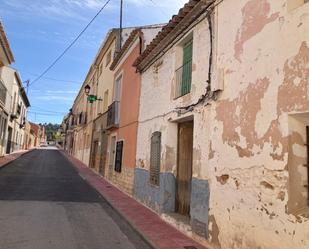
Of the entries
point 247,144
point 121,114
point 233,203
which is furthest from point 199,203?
point 121,114

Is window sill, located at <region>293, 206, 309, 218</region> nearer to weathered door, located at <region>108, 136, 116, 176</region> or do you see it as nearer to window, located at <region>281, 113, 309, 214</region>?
window, located at <region>281, 113, 309, 214</region>

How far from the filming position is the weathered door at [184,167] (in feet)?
25.2

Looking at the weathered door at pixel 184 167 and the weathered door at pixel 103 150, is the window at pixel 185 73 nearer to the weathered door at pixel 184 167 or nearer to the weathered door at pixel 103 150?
the weathered door at pixel 184 167

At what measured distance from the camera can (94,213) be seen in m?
8.26

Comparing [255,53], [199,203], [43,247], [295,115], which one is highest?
[255,53]

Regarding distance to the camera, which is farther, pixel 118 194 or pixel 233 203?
pixel 118 194

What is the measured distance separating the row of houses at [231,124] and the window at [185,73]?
0.03 m

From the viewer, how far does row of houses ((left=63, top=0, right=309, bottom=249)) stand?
4.02 metres

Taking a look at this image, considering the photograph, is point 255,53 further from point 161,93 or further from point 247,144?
point 161,93

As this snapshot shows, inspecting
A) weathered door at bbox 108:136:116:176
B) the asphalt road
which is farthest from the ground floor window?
weathered door at bbox 108:136:116:176

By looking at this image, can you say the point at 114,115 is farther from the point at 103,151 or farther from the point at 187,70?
the point at 187,70

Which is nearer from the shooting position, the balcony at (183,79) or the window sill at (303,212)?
the window sill at (303,212)

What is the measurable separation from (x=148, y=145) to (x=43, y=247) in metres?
4.99

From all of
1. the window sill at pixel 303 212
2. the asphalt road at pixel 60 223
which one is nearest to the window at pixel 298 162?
the window sill at pixel 303 212
